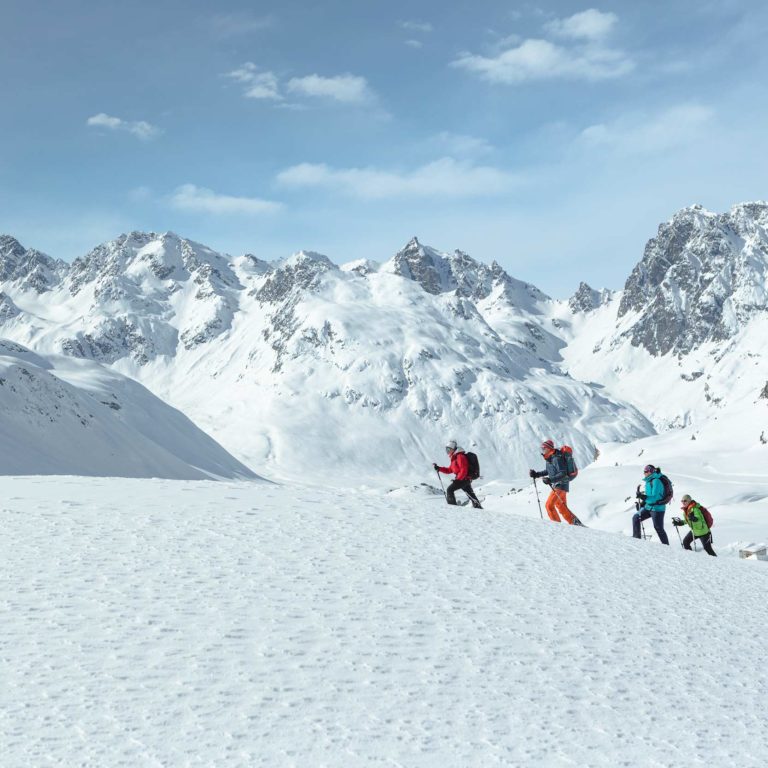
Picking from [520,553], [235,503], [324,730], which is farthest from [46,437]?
[324,730]

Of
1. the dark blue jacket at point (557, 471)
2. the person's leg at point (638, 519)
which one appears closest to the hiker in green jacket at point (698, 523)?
the person's leg at point (638, 519)

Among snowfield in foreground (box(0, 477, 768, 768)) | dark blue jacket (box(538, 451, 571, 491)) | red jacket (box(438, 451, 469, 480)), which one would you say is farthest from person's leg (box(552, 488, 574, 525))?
snowfield in foreground (box(0, 477, 768, 768))

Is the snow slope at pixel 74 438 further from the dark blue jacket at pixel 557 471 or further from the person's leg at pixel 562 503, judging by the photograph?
Result: the dark blue jacket at pixel 557 471

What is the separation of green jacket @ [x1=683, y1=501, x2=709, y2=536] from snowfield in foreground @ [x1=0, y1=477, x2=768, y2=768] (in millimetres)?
3909

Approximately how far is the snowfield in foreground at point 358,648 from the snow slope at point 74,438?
5720cm

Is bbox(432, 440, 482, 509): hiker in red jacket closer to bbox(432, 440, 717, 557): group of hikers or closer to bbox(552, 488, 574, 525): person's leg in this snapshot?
bbox(432, 440, 717, 557): group of hikers

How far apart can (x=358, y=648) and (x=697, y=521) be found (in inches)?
479

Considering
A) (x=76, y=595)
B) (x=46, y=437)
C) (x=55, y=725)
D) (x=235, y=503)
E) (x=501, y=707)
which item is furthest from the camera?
(x=46, y=437)

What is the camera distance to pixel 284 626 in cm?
896

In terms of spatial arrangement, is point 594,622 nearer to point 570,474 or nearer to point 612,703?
point 612,703

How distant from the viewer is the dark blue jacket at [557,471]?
1781 cm

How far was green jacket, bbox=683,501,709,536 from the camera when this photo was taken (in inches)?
717

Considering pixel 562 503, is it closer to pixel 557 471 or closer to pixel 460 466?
pixel 557 471

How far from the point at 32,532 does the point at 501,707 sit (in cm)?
836
